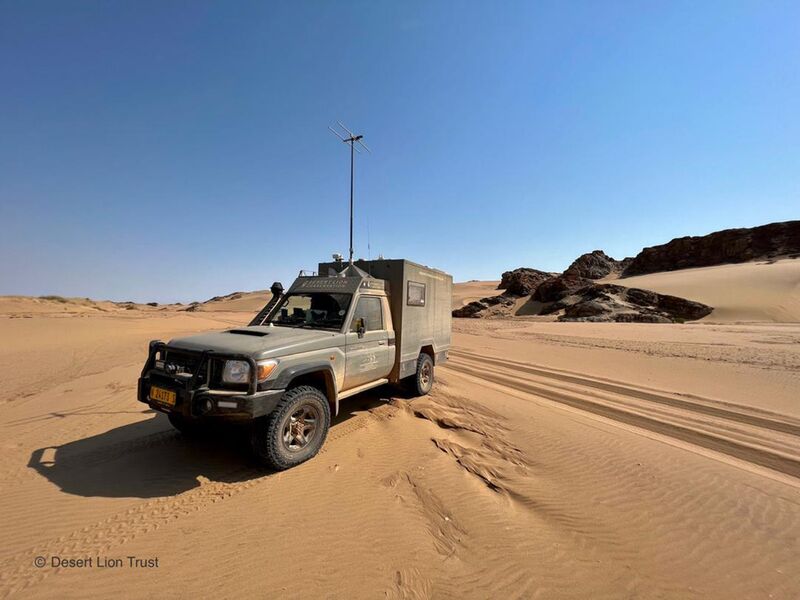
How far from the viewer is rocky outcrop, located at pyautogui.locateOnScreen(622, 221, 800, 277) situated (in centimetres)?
4016

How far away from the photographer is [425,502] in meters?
3.50

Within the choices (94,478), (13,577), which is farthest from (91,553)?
(94,478)

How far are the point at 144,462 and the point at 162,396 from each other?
943 mm

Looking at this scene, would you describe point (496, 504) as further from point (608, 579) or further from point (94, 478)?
point (94, 478)

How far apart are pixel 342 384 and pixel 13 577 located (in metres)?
3.21

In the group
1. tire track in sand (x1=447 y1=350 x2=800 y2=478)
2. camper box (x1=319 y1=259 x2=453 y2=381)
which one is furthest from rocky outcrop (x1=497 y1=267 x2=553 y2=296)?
camper box (x1=319 y1=259 x2=453 y2=381)

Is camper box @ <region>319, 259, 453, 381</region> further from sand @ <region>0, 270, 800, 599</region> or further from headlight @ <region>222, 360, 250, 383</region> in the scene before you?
headlight @ <region>222, 360, 250, 383</region>

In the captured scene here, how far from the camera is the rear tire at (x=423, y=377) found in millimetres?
6980

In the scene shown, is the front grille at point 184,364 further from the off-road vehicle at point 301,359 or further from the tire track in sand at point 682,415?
the tire track in sand at point 682,415

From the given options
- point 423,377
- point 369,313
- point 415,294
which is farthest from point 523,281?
point 369,313

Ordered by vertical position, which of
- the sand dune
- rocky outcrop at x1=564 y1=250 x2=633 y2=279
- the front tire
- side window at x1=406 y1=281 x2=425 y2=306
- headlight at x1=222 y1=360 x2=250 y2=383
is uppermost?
rocky outcrop at x1=564 y1=250 x2=633 y2=279

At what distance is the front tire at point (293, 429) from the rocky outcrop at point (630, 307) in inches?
1027

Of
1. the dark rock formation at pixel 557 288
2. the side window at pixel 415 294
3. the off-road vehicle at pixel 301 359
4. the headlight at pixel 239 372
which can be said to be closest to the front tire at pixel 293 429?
the off-road vehicle at pixel 301 359

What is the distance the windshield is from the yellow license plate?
6.32 feet
